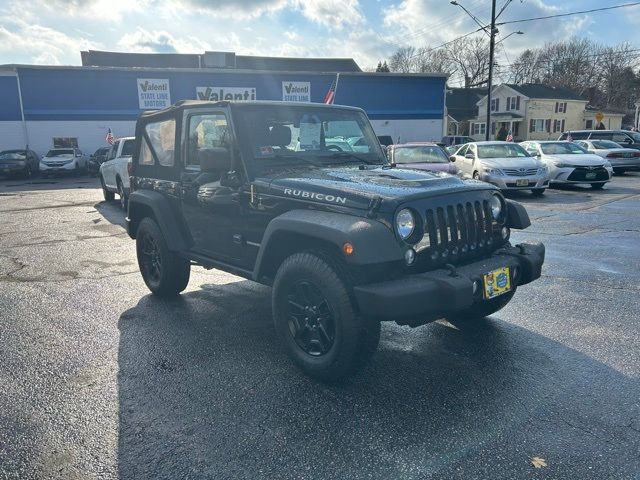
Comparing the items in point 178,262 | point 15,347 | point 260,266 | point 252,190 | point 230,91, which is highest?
point 230,91

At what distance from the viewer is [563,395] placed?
3.27 m

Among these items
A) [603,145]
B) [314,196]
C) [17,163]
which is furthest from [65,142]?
[314,196]

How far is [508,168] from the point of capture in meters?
13.5

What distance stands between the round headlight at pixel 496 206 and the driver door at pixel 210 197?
2014 mm

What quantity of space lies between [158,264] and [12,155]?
2359cm

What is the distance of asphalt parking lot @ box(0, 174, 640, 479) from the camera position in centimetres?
264

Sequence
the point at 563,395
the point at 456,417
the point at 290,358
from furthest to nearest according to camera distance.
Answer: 1. the point at 290,358
2. the point at 563,395
3. the point at 456,417

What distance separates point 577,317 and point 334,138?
9.24 ft

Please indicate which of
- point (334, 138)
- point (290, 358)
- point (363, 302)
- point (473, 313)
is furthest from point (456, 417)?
point (334, 138)

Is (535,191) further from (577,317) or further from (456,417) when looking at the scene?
(456,417)

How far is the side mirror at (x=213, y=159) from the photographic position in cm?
395

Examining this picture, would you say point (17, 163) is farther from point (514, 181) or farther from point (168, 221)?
point (168, 221)

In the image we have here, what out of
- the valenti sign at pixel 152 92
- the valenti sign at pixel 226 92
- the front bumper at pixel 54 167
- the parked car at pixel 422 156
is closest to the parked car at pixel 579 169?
the parked car at pixel 422 156

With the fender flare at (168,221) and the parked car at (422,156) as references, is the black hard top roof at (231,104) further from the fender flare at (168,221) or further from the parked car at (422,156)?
the parked car at (422,156)
